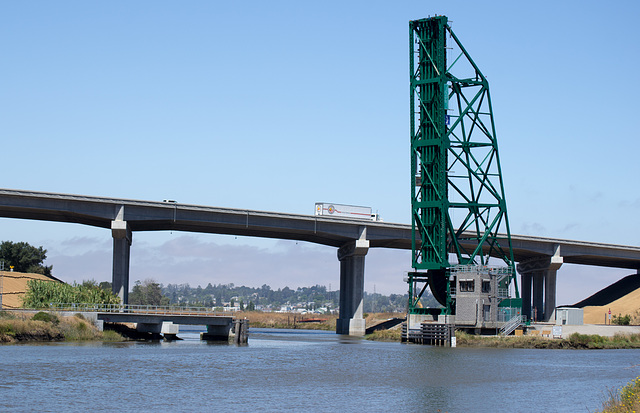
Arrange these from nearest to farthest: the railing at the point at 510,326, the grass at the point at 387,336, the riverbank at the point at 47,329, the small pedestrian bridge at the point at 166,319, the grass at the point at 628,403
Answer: the grass at the point at 628,403 → the riverbank at the point at 47,329 → the small pedestrian bridge at the point at 166,319 → the railing at the point at 510,326 → the grass at the point at 387,336

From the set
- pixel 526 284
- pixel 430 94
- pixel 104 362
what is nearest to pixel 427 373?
pixel 104 362

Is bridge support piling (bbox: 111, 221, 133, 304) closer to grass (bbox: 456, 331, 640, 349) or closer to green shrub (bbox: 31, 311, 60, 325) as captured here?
green shrub (bbox: 31, 311, 60, 325)

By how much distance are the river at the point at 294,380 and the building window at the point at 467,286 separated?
1684cm

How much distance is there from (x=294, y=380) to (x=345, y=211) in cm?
7074

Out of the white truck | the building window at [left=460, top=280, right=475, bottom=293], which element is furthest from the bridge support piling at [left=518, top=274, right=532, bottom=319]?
the building window at [left=460, top=280, right=475, bottom=293]

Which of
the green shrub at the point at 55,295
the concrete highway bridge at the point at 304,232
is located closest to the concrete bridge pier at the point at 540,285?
the concrete highway bridge at the point at 304,232

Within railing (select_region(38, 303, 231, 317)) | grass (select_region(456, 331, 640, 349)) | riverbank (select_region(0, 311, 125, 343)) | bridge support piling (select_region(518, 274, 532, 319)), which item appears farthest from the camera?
bridge support piling (select_region(518, 274, 532, 319))

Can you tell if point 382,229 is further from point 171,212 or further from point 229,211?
point 171,212

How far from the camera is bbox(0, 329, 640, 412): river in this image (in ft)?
123

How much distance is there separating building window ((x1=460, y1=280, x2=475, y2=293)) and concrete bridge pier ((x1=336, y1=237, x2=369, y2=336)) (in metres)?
27.0

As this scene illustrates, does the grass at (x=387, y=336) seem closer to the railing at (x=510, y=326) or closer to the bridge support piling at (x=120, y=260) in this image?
the railing at (x=510, y=326)

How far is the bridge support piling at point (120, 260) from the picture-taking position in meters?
96.8

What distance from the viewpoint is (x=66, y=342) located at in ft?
233

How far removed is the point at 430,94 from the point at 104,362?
182ft
